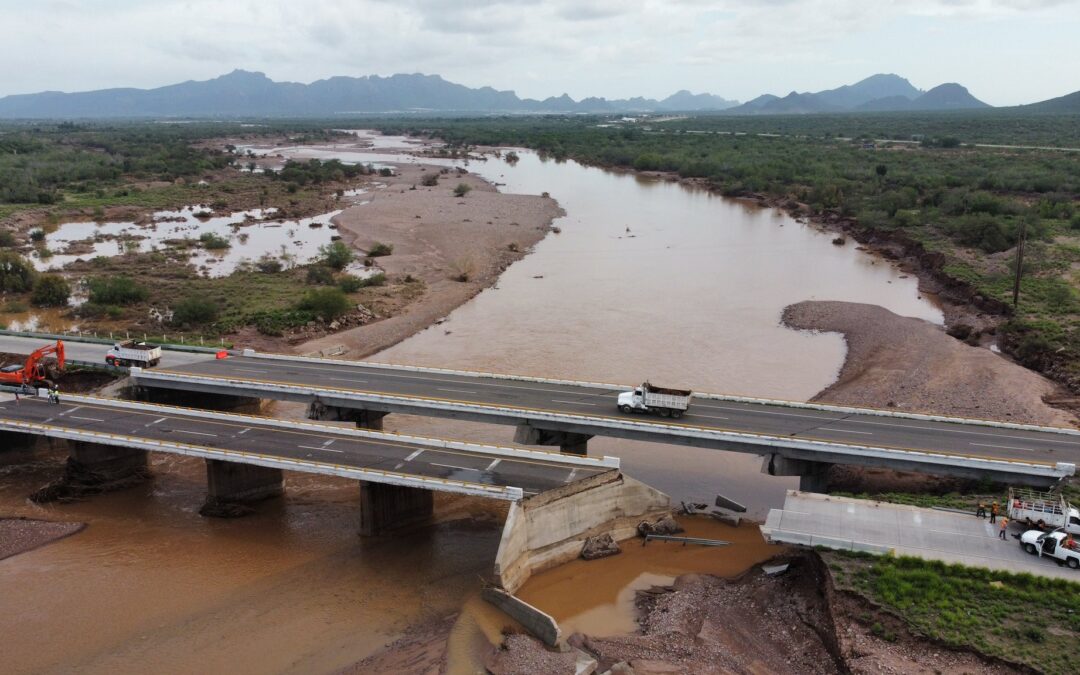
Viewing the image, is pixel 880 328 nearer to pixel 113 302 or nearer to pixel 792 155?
pixel 113 302

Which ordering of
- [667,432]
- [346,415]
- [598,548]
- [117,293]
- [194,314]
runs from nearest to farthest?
1. [598,548]
2. [667,432]
3. [346,415]
4. [194,314]
5. [117,293]

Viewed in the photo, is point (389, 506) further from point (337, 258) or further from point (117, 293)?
point (337, 258)

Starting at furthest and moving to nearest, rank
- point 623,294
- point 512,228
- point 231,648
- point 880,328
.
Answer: point 512,228 < point 623,294 < point 880,328 < point 231,648

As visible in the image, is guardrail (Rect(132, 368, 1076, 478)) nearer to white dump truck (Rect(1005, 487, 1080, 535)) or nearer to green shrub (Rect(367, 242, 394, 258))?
white dump truck (Rect(1005, 487, 1080, 535))

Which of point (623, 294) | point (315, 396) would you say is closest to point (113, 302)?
point (315, 396)

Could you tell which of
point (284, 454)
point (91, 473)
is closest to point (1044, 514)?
point (284, 454)

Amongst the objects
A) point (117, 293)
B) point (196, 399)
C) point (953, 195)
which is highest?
point (953, 195)
